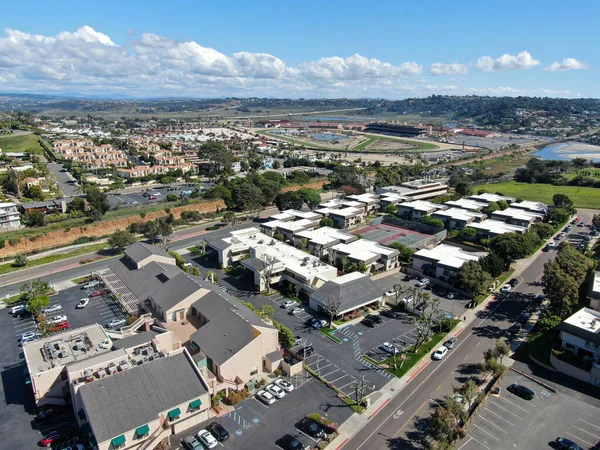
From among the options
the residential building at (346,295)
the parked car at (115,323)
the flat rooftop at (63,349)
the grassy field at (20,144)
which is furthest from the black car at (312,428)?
the grassy field at (20,144)

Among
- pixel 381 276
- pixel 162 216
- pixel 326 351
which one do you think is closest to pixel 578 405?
pixel 326 351

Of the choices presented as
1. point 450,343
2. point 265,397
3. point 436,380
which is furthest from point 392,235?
point 265,397

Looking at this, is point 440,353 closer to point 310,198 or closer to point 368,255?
point 368,255

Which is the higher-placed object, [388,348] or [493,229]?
[493,229]

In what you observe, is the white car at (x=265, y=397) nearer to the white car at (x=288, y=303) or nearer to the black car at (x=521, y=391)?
the white car at (x=288, y=303)

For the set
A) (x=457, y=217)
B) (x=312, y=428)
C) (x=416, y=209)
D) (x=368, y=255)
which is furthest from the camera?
(x=416, y=209)

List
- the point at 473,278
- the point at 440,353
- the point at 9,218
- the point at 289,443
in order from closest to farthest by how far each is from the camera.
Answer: the point at 289,443 → the point at 440,353 → the point at 473,278 → the point at 9,218

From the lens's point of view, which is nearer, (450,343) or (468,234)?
(450,343)

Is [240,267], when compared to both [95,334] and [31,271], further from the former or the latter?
[31,271]
